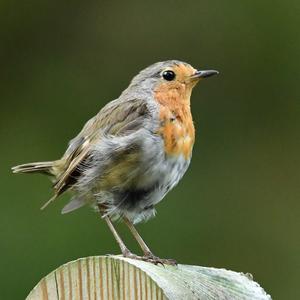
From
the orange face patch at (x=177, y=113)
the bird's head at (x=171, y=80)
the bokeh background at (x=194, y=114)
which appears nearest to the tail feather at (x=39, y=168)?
the bird's head at (x=171, y=80)

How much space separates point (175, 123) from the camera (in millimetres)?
5129

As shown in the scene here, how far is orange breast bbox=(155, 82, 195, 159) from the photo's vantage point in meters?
5.05

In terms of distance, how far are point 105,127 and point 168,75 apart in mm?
501

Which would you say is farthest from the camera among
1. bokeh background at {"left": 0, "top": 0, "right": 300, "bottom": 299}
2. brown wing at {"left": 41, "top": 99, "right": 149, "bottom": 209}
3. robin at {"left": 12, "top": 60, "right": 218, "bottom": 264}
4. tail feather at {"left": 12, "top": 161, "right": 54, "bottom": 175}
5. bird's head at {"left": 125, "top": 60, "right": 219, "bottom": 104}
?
bokeh background at {"left": 0, "top": 0, "right": 300, "bottom": 299}

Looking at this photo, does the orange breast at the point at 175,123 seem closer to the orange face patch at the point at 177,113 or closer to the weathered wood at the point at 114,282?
the orange face patch at the point at 177,113

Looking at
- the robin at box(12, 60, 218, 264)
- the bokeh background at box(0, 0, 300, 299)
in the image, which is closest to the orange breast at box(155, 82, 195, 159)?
the robin at box(12, 60, 218, 264)

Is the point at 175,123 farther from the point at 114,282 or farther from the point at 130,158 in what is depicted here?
the point at 114,282

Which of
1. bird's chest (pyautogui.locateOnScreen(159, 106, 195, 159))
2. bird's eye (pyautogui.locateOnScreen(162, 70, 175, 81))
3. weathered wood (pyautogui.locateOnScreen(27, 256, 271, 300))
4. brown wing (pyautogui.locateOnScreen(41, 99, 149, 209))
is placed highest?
bird's eye (pyautogui.locateOnScreen(162, 70, 175, 81))

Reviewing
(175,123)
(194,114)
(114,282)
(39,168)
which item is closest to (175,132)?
(175,123)

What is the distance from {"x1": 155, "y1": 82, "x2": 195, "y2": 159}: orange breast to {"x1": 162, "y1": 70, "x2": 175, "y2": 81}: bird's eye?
102 mm

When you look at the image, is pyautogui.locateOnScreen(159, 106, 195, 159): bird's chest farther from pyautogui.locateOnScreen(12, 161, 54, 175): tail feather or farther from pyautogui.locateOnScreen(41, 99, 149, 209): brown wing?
pyautogui.locateOnScreen(12, 161, 54, 175): tail feather

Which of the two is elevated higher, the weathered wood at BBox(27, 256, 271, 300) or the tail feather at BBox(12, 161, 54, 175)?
the tail feather at BBox(12, 161, 54, 175)

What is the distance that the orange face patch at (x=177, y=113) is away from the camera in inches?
199

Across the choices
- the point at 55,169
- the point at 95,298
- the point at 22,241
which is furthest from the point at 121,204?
the point at 22,241
